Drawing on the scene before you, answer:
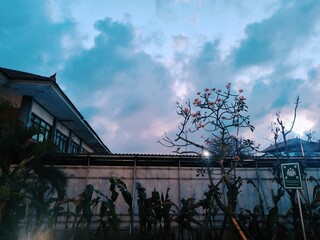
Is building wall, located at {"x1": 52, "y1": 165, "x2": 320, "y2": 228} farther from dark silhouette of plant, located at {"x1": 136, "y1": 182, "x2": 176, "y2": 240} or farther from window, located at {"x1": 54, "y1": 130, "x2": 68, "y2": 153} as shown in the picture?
window, located at {"x1": 54, "y1": 130, "x2": 68, "y2": 153}

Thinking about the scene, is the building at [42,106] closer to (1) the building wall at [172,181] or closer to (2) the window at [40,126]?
(2) the window at [40,126]

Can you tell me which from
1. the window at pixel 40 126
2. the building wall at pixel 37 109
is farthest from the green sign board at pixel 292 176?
the building wall at pixel 37 109

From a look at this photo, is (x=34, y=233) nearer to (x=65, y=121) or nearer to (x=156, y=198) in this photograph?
(x=156, y=198)

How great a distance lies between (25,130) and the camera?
6.99 m

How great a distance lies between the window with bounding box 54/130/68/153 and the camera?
1567 cm

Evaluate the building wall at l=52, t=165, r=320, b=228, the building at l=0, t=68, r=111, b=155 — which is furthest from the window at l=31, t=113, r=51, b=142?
the building wall at l=52, t=165, r=320, b=228

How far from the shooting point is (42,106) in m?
13.4

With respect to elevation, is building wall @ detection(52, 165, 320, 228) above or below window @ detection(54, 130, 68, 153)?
below

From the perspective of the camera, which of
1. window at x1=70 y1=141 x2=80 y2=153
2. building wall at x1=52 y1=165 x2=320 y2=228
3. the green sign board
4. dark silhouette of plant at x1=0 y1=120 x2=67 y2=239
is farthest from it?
window at x1=70 y1=141 x2=80 y2=153

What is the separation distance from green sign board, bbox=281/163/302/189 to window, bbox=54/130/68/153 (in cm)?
1353

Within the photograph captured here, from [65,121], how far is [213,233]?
41.5 ft

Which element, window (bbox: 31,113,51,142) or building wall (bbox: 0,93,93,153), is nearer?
building wall (bbox: 0,93,93,153)

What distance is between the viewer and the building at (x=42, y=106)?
1066 cm

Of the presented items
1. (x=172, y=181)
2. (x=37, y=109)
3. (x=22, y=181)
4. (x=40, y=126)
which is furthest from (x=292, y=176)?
(x=40, y=126)
